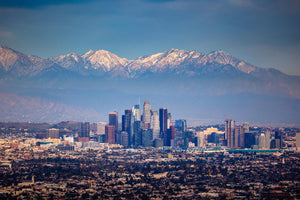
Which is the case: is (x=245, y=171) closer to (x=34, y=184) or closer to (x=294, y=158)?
(x=294, y=158)

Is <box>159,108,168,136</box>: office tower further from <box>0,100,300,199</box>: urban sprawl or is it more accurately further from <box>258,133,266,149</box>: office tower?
<box>258,133,266,149</box>: office tower

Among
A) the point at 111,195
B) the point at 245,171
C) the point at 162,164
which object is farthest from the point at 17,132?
the point at 111,195

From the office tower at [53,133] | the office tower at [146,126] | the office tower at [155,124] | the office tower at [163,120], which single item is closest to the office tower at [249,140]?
the office tower at [155,124]

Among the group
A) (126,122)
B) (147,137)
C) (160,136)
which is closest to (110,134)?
(126,122)

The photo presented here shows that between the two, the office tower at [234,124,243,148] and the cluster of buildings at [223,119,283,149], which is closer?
the cluster of buildings at [223,119,283,149]

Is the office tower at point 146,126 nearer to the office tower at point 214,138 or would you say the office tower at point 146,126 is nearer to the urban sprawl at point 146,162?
the urban sprawl at point 146,162

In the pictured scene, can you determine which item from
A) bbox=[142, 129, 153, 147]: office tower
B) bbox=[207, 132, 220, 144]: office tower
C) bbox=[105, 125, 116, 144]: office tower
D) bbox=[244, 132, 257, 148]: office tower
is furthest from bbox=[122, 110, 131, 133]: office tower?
bbox=[244, 132, 257, 148]: office tower

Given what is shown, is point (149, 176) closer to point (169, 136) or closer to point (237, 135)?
point (237, 135)

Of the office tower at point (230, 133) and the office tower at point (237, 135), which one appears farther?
the office tower at point (230, 133)
